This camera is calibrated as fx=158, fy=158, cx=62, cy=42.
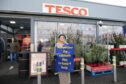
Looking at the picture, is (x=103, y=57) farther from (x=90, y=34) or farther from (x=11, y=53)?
(x=11, y=53)

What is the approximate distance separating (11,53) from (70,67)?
9.66 metres

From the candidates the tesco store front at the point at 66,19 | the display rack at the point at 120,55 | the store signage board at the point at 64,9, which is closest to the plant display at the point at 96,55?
the tesco store front at the point at 66,19

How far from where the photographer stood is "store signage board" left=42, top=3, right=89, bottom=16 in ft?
27.2

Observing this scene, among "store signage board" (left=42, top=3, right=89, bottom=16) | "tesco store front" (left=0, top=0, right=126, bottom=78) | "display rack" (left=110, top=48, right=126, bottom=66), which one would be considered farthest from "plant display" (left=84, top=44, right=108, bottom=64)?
"store signage board" (left=42, top=3, right=89, bottom=16)

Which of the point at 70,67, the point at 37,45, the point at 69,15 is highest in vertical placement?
the point at 69,15

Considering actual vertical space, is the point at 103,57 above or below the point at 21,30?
below

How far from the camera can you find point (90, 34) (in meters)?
9.63

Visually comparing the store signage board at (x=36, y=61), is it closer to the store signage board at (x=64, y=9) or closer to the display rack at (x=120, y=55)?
the store signage board at (x=64, y=9)

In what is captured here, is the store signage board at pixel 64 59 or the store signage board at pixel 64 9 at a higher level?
the store signage board at pixel 64 9

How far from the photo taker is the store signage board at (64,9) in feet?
27.2

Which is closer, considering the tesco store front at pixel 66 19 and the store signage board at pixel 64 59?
the store signage board at pixel 64 59

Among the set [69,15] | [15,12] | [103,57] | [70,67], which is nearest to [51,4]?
[69,15]

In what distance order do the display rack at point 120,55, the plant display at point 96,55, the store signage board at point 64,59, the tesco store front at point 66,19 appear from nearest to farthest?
the store signage board at point 64,59 < the plant display at point 96,55 < the tesco store front at point 66,19 < the display rack at point 120,55

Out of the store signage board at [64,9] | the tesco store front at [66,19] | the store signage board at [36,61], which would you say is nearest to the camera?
the store signage board at [36,61]
